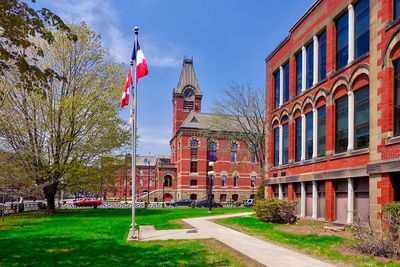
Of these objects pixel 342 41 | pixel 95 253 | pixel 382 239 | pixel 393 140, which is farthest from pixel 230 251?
pixel 342 41

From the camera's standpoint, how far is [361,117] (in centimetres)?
1666

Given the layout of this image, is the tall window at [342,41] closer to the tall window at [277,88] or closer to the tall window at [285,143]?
the tall window at [285,143]

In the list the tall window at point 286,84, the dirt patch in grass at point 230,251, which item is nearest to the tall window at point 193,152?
the tall window at point 286,84

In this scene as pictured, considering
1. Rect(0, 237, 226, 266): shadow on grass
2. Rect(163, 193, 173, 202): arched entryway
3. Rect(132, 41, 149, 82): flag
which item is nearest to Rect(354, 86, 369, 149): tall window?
Rect(0, 237, 226, 266): shadow on grass

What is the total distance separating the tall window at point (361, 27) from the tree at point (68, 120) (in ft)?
62.7

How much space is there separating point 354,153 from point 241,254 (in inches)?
368

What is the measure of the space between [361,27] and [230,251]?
12619 mm

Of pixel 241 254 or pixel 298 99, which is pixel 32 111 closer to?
pixel 298 99

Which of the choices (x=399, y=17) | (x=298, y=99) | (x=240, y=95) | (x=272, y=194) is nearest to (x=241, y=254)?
(x=399, y=17)

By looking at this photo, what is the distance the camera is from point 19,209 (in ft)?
117

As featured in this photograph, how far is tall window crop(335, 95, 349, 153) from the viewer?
1814 centimetres

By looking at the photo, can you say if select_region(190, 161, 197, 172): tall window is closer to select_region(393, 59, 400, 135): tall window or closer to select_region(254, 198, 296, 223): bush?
select_region(254, 198, 296, 223): bush

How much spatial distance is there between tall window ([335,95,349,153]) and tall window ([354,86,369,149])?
943 mm

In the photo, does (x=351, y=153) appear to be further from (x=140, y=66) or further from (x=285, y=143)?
(x=140, y=66)
